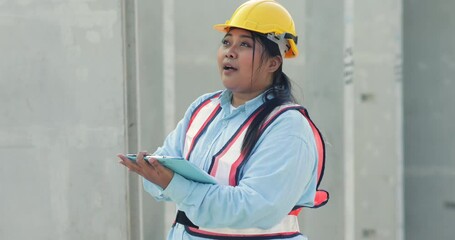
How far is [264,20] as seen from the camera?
1687 millimetres

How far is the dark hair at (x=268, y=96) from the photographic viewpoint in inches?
63.4

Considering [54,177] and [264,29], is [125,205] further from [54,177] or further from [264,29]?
[264,29]

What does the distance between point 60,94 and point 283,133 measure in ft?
5.23

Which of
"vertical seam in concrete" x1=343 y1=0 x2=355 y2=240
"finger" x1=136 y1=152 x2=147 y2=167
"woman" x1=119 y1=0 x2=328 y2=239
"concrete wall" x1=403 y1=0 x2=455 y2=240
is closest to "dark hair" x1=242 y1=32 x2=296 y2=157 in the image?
"woman" x1=119 y1=0 x2=328 y2=239

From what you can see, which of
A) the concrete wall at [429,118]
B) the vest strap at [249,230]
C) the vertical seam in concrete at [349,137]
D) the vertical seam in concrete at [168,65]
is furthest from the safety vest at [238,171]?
the concrete wall at [429,118]

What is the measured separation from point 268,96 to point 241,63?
4.4 inches

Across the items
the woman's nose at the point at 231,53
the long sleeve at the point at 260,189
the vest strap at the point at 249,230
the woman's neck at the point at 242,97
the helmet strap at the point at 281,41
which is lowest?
the vest strap at the point at 249,230

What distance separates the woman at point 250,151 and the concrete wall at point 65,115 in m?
1.15

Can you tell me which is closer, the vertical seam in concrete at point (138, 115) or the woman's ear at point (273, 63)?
the woman's ear at point (273, 63)

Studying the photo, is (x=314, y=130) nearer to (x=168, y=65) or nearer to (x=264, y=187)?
(x=264, y=187)

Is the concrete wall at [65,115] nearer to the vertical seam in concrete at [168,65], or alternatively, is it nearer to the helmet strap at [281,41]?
the vertical seam in concrete at [168,65]

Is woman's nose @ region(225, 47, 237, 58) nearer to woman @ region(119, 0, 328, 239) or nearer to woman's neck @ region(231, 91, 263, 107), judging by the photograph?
woman @ region(119, 0, 328, 239)

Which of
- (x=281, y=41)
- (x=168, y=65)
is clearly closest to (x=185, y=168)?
(x=281, y=41)

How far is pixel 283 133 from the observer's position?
5.19ft
